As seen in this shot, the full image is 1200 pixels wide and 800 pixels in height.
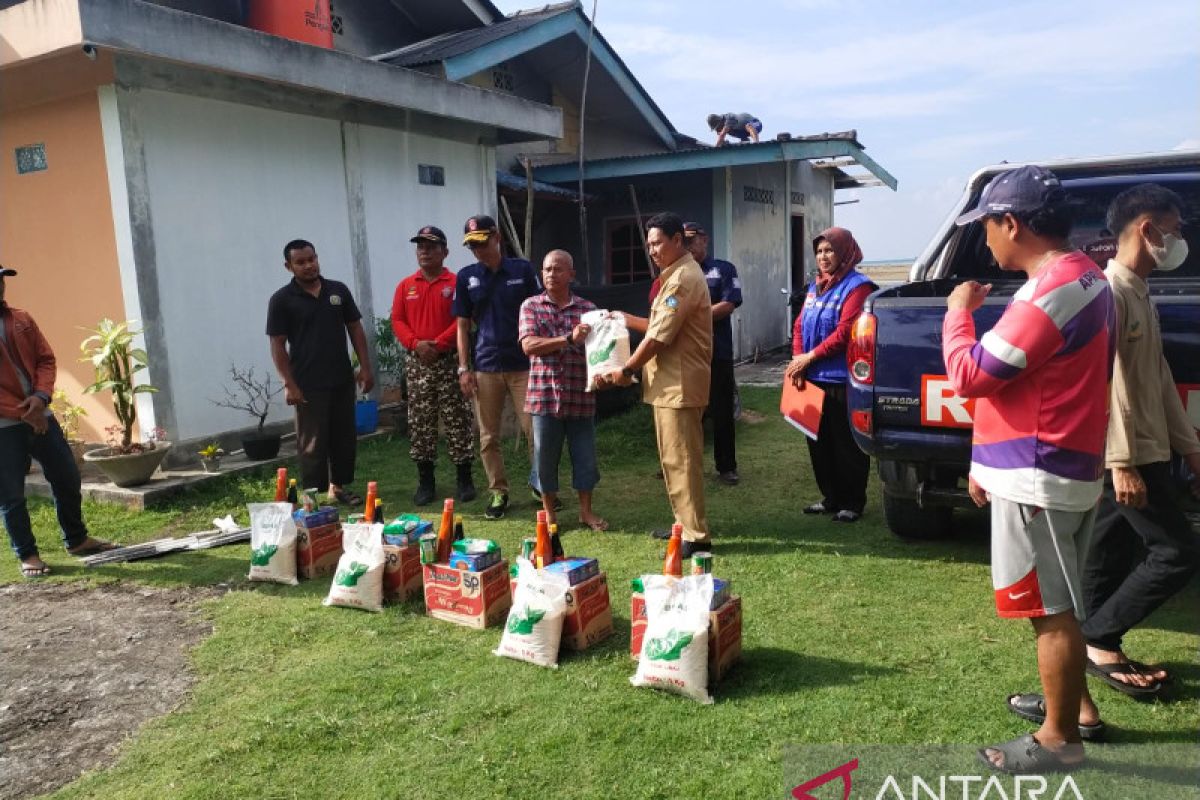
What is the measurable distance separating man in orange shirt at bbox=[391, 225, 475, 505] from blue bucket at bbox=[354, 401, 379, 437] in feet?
7.23

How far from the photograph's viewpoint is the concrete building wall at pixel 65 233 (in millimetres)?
6586

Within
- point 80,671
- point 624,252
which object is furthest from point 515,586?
point 624,252

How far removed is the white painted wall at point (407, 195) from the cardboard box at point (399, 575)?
207 inches

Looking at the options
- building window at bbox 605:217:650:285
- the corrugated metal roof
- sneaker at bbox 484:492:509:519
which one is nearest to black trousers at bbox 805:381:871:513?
sneaker at bbox 484:492:509:519

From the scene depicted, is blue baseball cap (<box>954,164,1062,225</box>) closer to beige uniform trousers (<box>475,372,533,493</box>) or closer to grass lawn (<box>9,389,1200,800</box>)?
grass lawn (<box>9,389,1200,800</box>)

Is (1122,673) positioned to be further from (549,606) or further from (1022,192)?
(549,606)

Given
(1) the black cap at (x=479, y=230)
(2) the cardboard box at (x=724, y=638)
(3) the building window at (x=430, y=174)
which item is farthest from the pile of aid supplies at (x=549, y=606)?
(3) the building window at (x=430, y=174)

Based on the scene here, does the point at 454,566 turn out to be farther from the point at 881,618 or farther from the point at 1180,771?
the point at 1180,771

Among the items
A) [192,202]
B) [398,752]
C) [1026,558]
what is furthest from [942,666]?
[192,202]

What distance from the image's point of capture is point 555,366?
500cm

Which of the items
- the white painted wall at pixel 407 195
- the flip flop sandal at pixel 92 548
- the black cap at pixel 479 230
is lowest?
the flip flop sandal at pixel 92 548

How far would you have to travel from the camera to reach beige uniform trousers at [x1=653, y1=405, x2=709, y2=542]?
4426mm

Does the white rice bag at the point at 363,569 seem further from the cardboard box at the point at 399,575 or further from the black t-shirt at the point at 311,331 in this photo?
the black t-shirt at the point at 311,331

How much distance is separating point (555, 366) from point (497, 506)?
1138mm
